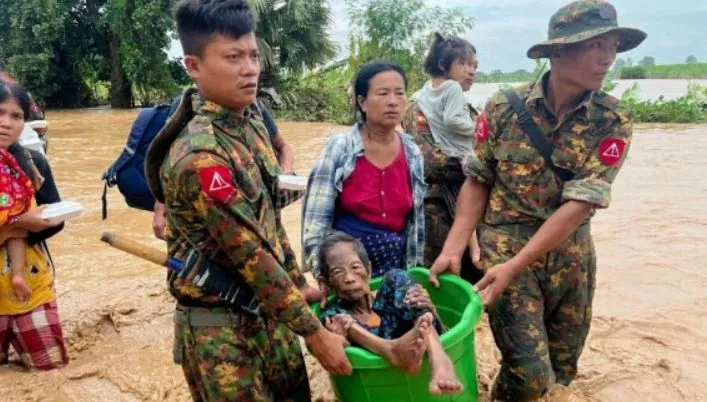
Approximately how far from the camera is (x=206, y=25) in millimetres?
1781

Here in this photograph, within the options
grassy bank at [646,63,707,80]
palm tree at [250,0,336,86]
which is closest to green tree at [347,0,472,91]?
palm tree at [250,0,336,86]

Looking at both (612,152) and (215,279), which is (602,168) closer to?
(612,152)

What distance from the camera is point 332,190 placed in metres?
2.92

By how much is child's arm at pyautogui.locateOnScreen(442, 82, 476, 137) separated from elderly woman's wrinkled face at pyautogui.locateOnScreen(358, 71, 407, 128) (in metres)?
0.77

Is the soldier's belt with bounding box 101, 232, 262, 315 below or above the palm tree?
below

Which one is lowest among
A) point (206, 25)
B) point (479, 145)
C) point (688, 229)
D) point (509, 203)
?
point (688, 229)

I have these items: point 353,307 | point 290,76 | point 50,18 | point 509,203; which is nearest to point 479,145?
point 509,203

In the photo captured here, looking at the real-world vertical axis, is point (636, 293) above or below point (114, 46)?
below

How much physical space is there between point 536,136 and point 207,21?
147cm

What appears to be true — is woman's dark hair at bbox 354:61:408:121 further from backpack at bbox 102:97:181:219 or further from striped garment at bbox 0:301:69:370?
striped garment at bbox 0:301:69:370

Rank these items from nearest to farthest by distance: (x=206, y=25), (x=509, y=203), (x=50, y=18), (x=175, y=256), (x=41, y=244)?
(x=206, y=25)
(x=175, y=256)
(x=509, y=203)
(x=41, y=244)
(x=50, y=18)

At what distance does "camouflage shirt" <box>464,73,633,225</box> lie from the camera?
8.16ft

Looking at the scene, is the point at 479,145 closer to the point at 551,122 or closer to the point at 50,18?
the point at 551,122

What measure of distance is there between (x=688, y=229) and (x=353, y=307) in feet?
17.3
